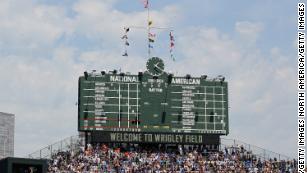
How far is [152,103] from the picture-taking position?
55.5m

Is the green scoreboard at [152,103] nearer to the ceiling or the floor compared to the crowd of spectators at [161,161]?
nearer to the ceiling

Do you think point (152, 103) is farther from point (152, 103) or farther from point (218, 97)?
point (218, 97)

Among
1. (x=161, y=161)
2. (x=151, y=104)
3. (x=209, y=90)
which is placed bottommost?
(x=161, y=161)

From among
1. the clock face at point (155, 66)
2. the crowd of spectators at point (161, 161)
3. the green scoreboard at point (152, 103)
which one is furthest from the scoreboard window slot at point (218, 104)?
the clock face at point (155, 66)

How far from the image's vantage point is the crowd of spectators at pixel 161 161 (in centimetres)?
5281

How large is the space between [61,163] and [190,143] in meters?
11.1

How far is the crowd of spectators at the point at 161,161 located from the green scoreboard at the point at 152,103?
2.04 metres

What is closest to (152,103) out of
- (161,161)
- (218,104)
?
(161,161)

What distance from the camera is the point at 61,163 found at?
5250 cm

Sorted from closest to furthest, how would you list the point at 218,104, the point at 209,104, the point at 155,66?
1. the point at 155,66
2. the point at 209,104
3. the point at 218,104

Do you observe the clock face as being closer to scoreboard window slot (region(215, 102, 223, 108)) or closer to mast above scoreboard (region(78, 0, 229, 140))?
mast above scoreboard (region(78, 0, 229, 140))

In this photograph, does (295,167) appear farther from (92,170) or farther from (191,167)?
(92,170)

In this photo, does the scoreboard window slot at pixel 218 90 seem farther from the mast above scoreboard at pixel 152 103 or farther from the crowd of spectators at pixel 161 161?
the crowd of spectators at pixel 161 161

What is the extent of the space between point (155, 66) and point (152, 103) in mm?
3159
